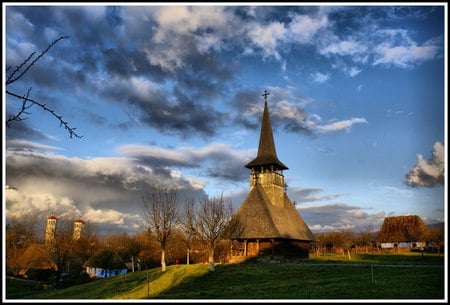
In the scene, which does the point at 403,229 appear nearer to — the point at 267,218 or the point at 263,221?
the point at 267,218

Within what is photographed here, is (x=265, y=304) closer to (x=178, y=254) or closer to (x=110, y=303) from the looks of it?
(x=110, y=303)

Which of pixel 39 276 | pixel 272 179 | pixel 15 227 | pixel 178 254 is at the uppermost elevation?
pixel 272 179

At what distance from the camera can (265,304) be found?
8492mm

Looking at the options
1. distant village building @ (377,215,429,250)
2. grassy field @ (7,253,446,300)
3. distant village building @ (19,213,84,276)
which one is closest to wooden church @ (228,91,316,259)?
grassy field @ (7,253,446,300)

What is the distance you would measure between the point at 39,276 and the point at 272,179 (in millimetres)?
34428

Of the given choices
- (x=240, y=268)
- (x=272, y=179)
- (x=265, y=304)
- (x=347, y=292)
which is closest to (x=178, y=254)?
(x=272, y=179)

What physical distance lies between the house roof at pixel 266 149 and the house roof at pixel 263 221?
2898 mm

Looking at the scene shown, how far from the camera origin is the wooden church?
37000 mm

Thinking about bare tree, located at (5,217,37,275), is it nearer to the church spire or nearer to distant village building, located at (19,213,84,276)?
distant village building, located at (19,213,84,276)

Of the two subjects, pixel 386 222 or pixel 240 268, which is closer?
pixel 240 268

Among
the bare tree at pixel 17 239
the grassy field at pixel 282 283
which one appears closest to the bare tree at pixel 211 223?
the grassy field at pixel 282 283

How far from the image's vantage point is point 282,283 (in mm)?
21281

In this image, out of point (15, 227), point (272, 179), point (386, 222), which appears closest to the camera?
point (272, 179)

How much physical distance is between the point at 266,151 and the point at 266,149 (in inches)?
13.7
